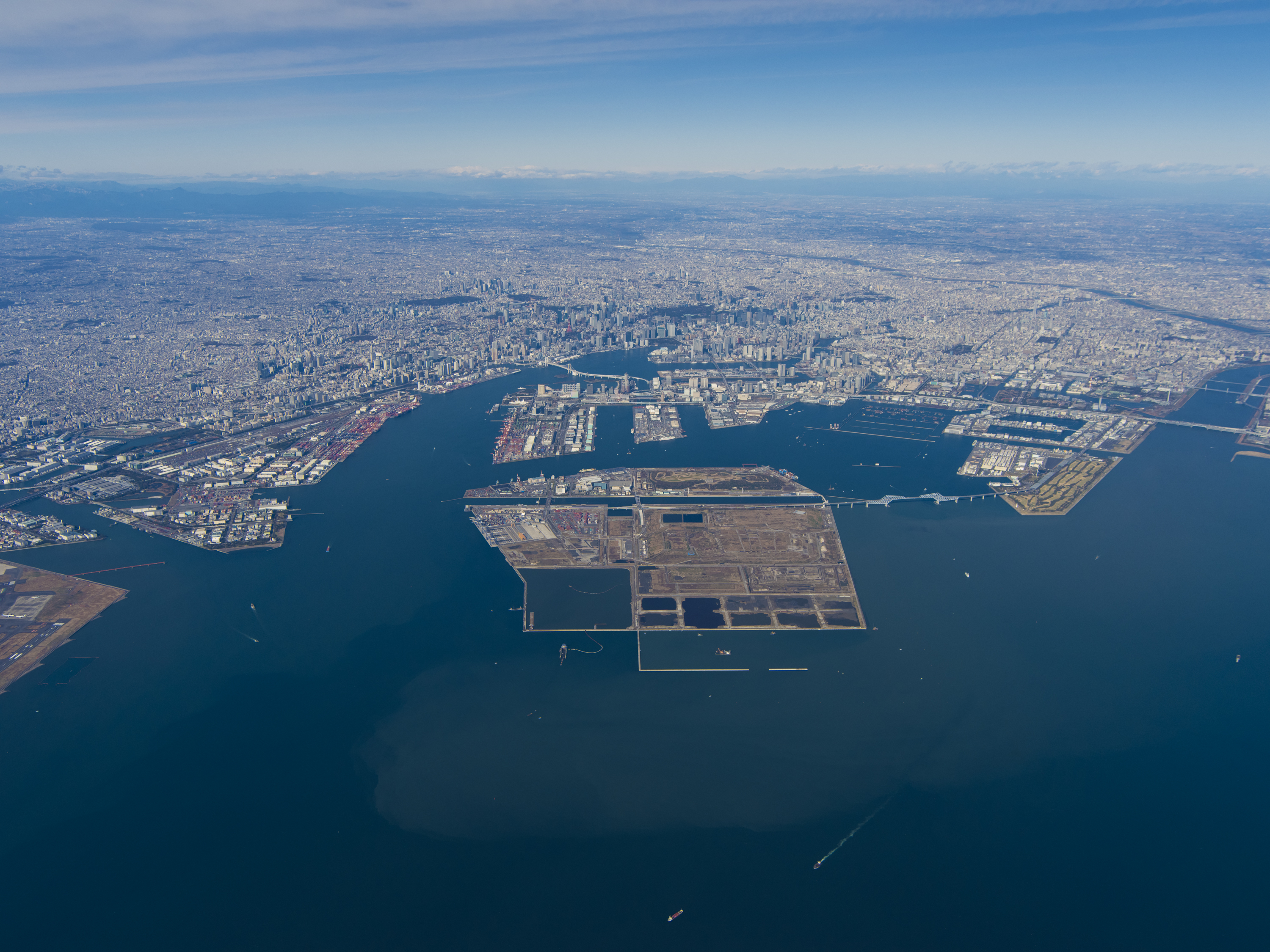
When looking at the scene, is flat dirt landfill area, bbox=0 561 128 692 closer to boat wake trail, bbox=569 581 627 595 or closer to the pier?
boat wake trail, bbox=569 581 627 595

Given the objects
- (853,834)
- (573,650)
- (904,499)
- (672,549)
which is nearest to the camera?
(853,834)

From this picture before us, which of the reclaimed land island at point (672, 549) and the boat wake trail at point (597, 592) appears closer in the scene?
the reclaimed land island at point (672, 549)

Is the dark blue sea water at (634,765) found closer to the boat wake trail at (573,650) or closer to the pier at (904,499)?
the boat wake trail at (573,650)

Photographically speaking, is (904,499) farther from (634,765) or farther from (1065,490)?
(634,765)

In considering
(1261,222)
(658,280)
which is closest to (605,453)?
(658,280)

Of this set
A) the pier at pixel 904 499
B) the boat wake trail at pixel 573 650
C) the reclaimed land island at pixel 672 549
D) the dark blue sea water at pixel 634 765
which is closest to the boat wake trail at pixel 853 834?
the dark blue sea water at pixel 634 765

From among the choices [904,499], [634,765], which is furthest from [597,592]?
[904,499]

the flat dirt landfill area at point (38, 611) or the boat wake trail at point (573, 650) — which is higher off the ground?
the flat dirt landfill area at point (38, 611)

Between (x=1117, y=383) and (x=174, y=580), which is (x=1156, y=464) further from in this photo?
(x=174, y=580)
